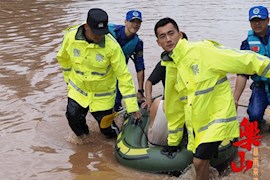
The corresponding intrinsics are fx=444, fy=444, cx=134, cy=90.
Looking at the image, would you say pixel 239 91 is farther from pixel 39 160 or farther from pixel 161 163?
pixel 39 160

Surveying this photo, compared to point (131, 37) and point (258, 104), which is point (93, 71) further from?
point (258, 104)

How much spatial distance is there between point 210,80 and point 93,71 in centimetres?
178

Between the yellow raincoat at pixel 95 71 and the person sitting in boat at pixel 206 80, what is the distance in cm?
108

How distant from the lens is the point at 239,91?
475 centimetres

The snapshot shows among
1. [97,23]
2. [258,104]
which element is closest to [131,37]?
Result: [97,23]

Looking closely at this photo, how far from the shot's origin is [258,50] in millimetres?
5328

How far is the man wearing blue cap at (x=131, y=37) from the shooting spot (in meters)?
5.70

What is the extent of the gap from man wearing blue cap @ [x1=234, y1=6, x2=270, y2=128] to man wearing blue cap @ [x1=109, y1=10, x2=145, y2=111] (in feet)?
4.61

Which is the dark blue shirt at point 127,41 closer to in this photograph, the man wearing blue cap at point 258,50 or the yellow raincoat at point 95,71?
the yellow raincoat at point 95,71

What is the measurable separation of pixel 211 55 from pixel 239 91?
110cm

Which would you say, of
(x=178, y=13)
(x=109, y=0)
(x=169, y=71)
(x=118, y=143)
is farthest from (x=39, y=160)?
(x=109, y=0)

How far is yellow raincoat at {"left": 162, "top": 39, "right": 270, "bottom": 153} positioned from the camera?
373 cm

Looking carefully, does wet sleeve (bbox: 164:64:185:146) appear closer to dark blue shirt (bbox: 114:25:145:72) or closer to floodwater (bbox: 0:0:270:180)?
floodwater (bbox: 0:0:270:180)

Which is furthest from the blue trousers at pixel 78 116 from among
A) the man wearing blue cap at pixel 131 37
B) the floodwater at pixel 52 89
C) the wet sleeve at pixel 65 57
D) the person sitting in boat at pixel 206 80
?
the person sitting in boat at pixel 206 80
